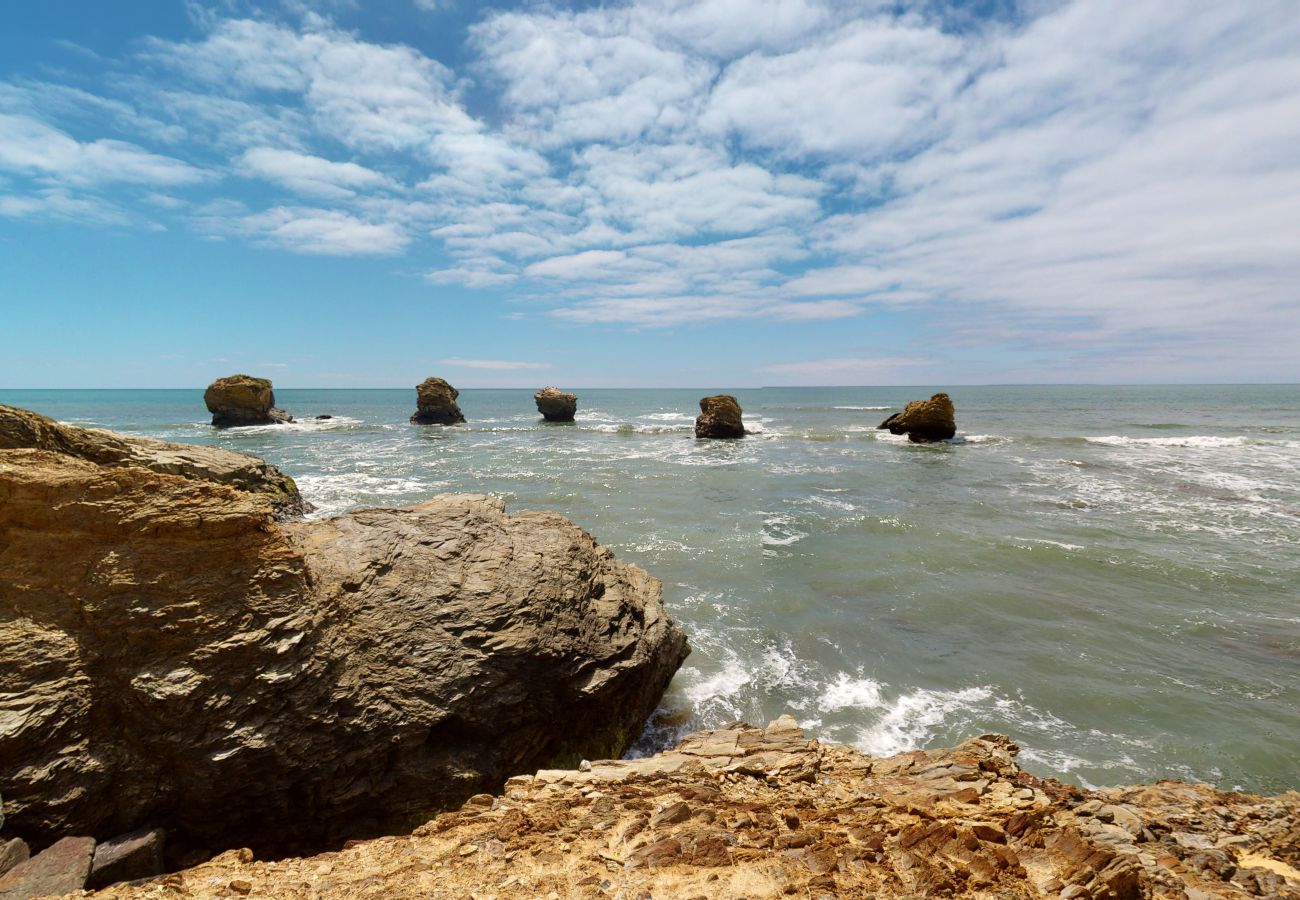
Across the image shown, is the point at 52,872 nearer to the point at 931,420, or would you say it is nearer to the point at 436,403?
the point at 931,420

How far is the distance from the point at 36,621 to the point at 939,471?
31.4 m

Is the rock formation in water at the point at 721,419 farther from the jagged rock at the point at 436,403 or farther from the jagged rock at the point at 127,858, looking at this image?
the jagged rock at the point at 127,858

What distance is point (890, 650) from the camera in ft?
30.8

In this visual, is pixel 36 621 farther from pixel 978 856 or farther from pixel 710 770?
pixel 978 856

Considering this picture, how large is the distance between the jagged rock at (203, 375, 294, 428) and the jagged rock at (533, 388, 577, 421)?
27.7 m

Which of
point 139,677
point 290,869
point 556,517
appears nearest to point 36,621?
point 139,677

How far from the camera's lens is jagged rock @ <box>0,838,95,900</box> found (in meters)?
3.51

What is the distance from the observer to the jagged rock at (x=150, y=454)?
6.49 meters

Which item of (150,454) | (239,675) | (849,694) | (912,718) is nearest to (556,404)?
(150,454)

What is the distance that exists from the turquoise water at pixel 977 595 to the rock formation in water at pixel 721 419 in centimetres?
1671

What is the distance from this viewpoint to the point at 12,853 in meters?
3.73

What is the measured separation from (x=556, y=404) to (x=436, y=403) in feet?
45.5

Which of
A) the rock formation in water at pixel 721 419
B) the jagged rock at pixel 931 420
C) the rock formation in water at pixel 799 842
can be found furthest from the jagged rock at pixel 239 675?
the jagged rock at pixel 931 420

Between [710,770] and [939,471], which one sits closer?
[710,770]
